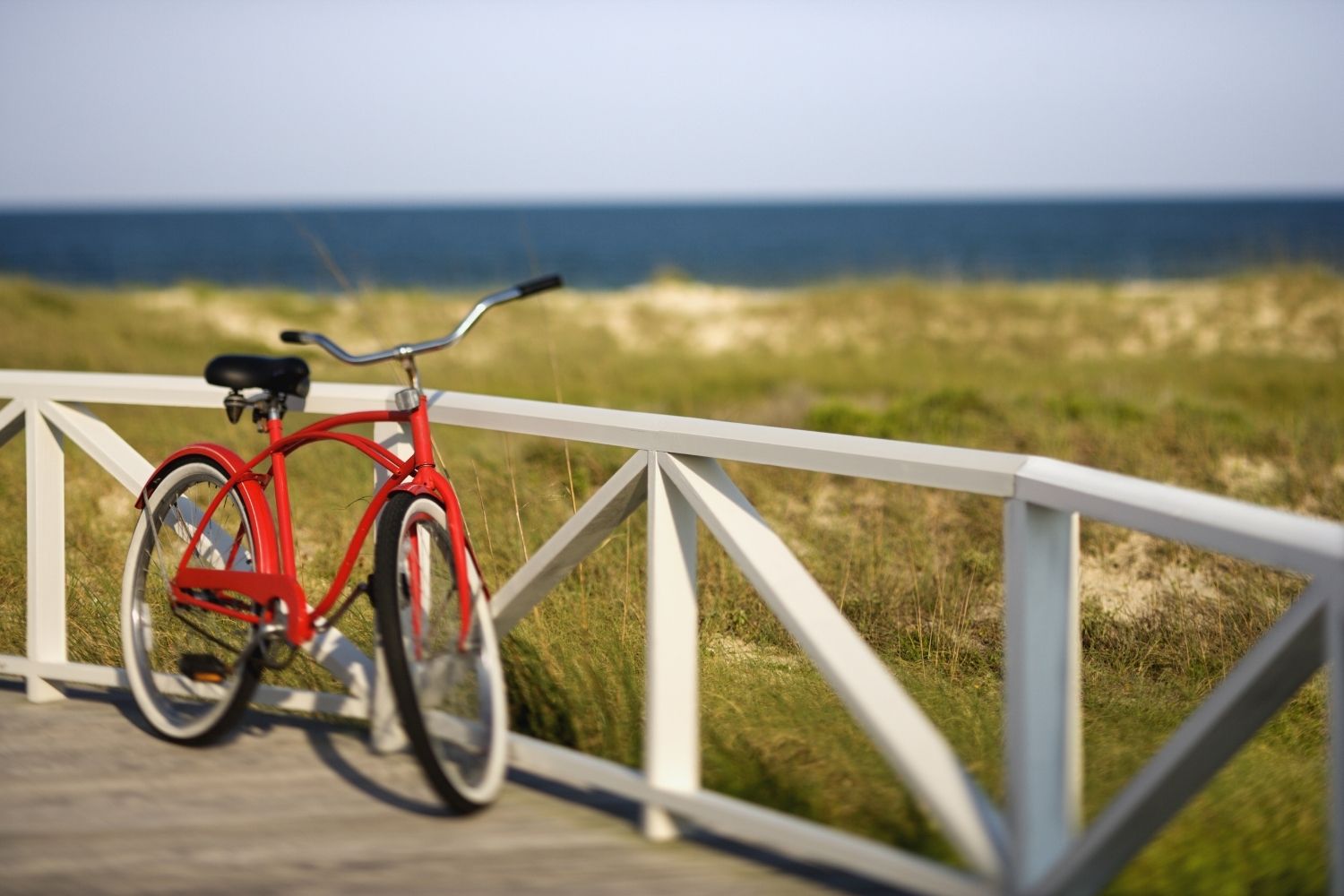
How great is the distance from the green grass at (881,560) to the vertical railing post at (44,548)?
46cm

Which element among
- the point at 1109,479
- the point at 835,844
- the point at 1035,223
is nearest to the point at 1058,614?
the point at 1109,479

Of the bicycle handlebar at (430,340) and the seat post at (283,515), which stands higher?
the bicycle handlebar at (430,340)

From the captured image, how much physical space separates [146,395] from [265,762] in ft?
3.48

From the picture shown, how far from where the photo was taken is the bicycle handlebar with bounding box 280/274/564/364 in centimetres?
283

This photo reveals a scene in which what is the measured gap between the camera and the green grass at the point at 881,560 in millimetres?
3043

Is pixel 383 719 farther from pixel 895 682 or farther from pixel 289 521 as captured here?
pixel 895 682

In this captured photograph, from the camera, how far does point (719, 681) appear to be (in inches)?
160

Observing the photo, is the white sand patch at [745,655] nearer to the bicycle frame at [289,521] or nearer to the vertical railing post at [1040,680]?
the bicycle frame at [289,521]

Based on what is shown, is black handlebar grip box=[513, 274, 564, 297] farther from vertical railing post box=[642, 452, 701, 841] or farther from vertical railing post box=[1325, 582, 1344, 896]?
vertical railing post box=[1325, 582, 1344, 896]

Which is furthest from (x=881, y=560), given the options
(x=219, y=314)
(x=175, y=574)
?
(x=219, y=314)

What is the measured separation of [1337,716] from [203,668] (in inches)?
93.4

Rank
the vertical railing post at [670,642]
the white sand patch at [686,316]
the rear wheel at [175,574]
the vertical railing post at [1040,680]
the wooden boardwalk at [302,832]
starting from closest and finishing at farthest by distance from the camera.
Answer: the vertical railing post at [1040,680] → the wooden boardwalk at [302,832] → the vertical railing post at [670,642] → the rear wheel at [175,574] → the white sand patch at [686,316]

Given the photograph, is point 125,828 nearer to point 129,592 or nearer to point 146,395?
point 129,592

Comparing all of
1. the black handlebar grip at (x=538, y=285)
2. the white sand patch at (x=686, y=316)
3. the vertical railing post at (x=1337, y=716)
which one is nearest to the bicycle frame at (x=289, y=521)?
the black handlebar grip at (x=538, y=285)
